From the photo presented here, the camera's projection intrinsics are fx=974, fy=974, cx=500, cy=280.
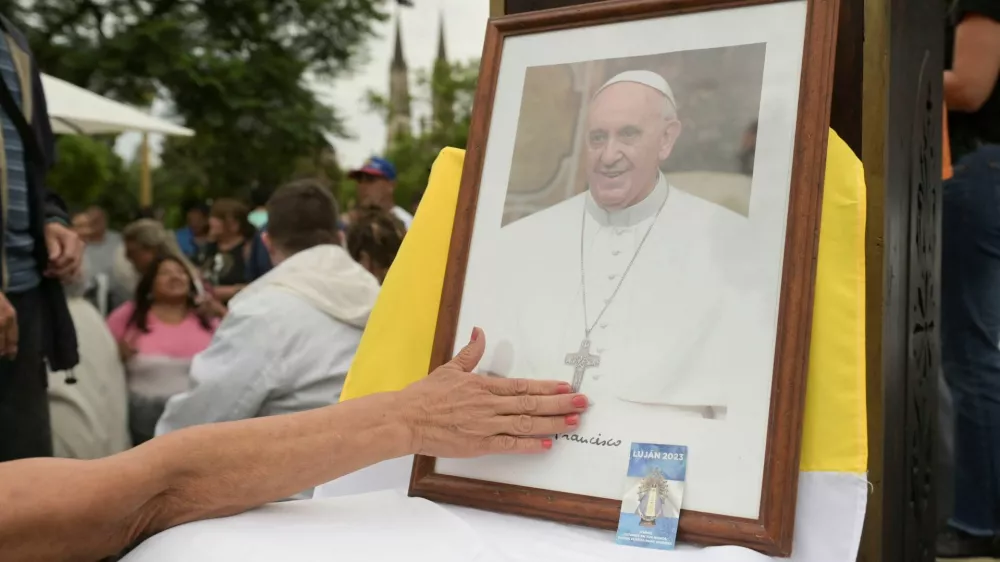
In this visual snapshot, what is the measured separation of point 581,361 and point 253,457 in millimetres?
376

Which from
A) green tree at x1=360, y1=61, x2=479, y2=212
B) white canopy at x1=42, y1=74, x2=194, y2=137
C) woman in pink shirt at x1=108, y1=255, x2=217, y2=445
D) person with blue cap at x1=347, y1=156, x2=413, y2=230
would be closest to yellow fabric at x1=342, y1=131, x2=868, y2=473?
woman in pink shirt at x1=108, y1=255, x2=217, y2=445

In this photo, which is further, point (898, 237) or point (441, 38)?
point (441, 38)

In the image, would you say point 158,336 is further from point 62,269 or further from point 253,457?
point 253,457

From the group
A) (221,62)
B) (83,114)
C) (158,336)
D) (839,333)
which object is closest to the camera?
(839,333)

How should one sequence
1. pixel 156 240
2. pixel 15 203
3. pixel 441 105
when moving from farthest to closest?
pixel 441 105
pixel 156 240
pixel 15 203

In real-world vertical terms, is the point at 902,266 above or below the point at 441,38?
below

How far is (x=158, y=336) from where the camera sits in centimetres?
380

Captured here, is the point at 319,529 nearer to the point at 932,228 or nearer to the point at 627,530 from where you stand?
the point at 627,530

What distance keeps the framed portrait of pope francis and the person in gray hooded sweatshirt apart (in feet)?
4.72

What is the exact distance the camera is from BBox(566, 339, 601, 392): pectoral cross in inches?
43.4

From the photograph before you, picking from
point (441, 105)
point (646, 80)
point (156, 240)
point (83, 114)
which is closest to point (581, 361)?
point (646, 80)

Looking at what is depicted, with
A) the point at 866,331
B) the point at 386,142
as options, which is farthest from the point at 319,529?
the point at 386,142

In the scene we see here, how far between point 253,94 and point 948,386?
15691mm

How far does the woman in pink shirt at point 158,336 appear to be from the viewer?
3688 mm
